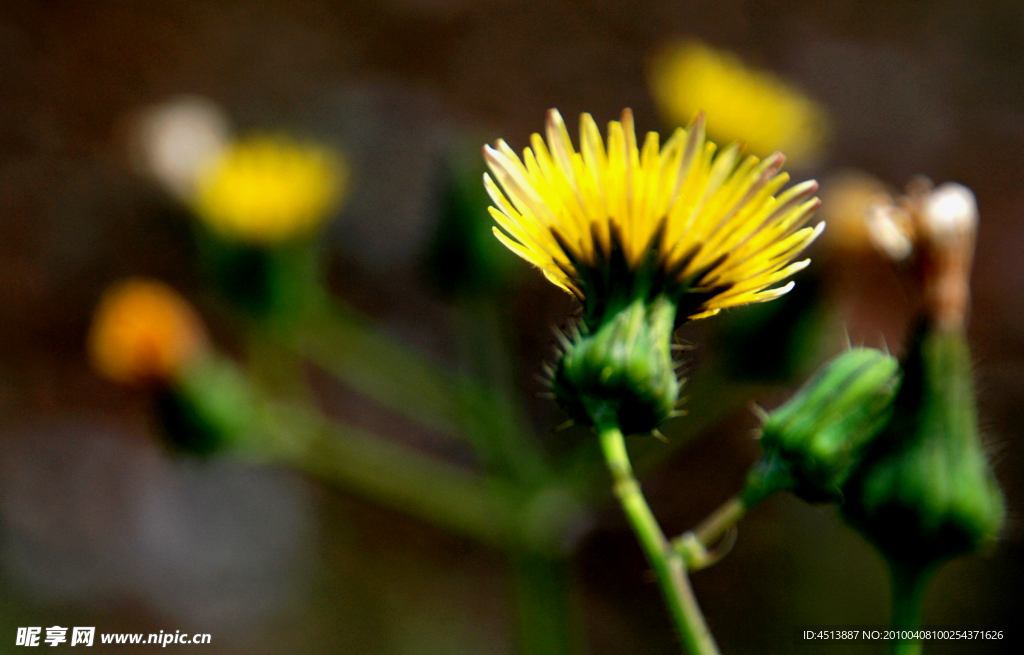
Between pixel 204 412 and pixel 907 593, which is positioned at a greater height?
pixel 204 412

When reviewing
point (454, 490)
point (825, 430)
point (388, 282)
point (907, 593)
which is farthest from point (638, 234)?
point (388, 282)

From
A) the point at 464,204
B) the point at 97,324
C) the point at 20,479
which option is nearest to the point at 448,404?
the point at 464,204

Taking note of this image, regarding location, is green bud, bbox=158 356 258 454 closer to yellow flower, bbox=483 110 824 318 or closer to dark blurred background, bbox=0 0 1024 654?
yellow flower, bbox=483 110 824 318

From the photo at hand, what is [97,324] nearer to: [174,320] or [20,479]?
[174,320]

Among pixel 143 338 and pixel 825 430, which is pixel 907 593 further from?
pixel 143 338

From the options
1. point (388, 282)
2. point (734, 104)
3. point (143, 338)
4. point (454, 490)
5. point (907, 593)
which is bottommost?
point (907, 593)

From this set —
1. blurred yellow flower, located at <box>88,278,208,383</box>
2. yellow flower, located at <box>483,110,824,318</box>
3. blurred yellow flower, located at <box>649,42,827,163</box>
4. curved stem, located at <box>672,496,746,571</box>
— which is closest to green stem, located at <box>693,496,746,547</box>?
curved stem, located at <box>672,496,746,571</box>
